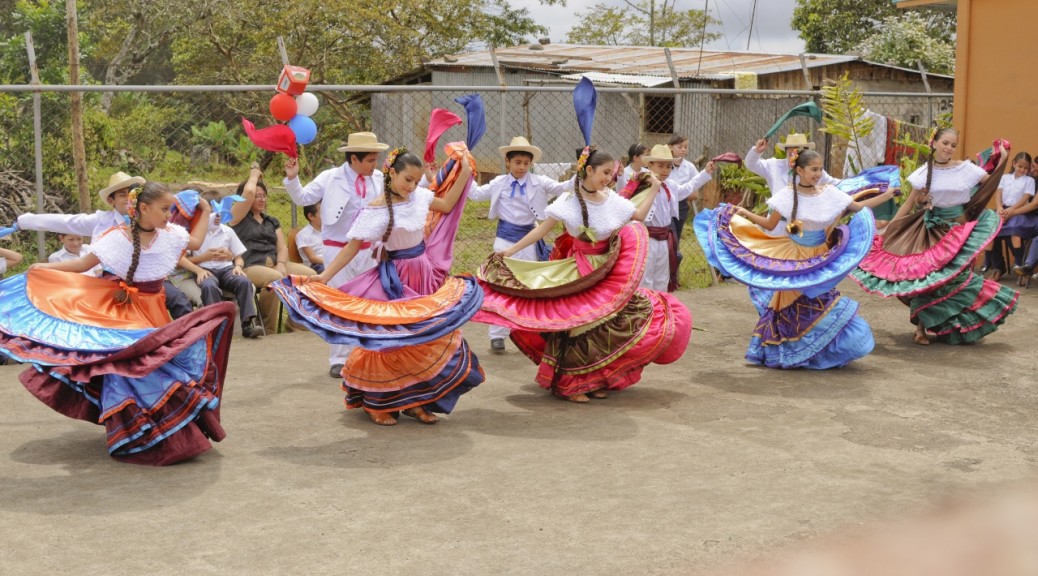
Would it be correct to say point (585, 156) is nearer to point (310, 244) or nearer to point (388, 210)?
point (388, 210)

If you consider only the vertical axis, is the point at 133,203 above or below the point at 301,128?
below

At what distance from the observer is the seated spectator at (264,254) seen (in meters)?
9.52

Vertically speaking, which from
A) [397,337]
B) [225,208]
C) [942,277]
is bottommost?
[942,277]

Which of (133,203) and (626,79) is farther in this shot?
(626,79)

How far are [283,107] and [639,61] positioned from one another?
13.8m

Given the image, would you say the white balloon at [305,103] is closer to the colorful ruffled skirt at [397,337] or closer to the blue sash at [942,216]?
the colorful ruffled skirt at [397,337]

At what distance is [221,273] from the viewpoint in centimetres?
927

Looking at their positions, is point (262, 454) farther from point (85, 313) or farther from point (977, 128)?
point (977, 128)

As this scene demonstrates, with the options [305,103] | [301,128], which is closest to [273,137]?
[301,128]

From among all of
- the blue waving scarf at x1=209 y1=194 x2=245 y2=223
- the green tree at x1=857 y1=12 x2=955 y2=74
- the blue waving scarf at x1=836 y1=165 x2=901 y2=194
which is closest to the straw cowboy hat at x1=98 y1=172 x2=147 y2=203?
the blue waving scarf at x1=209 y1=194 x2=245 y2=223

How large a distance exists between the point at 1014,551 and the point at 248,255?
728cm

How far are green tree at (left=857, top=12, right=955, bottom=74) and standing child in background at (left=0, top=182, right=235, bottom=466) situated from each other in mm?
19095

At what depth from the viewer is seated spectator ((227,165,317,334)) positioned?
952 cm

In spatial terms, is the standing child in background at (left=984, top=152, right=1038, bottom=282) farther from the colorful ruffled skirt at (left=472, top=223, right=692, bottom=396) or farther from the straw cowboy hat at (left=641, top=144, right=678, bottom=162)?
the colorful ruffled skirt at (left=472, top=223, right=692, bottom=396)
